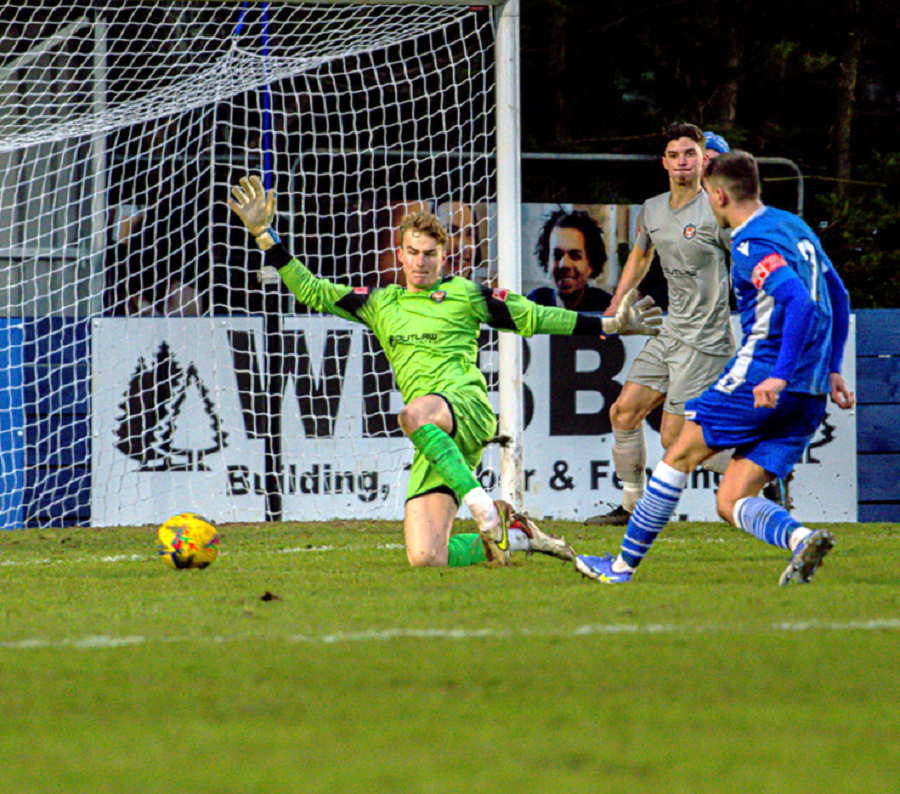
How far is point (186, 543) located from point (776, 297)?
2520mm

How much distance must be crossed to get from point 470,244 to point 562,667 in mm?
5535

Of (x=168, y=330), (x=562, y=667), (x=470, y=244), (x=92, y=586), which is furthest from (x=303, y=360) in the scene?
(x=562, y=667)

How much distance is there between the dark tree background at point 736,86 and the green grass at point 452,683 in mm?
6687

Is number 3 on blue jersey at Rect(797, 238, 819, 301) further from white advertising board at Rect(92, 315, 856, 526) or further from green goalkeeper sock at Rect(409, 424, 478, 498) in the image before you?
white advertising board at Rect(92, 315, 856, 526)

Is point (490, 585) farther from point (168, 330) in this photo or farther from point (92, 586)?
point (168, 330)

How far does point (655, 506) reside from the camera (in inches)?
171

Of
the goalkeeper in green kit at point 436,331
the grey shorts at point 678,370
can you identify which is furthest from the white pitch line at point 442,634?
the grey shorts at point 678,370

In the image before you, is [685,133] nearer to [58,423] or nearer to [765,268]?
[765,268]

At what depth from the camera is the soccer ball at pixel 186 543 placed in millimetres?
5199

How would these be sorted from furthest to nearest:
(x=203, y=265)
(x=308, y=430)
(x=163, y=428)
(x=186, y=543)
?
(x=203, y=265) → (x=308, y=430) → (x=163, y=428) → (x=186, y=543)

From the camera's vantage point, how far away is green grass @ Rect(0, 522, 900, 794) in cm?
206

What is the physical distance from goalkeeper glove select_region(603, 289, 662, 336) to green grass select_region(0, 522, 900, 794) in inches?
41.4

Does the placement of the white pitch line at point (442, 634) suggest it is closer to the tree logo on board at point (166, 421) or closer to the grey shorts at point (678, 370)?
the grey shorts at point (678, 370)

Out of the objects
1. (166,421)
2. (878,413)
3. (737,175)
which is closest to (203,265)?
(166,421)
